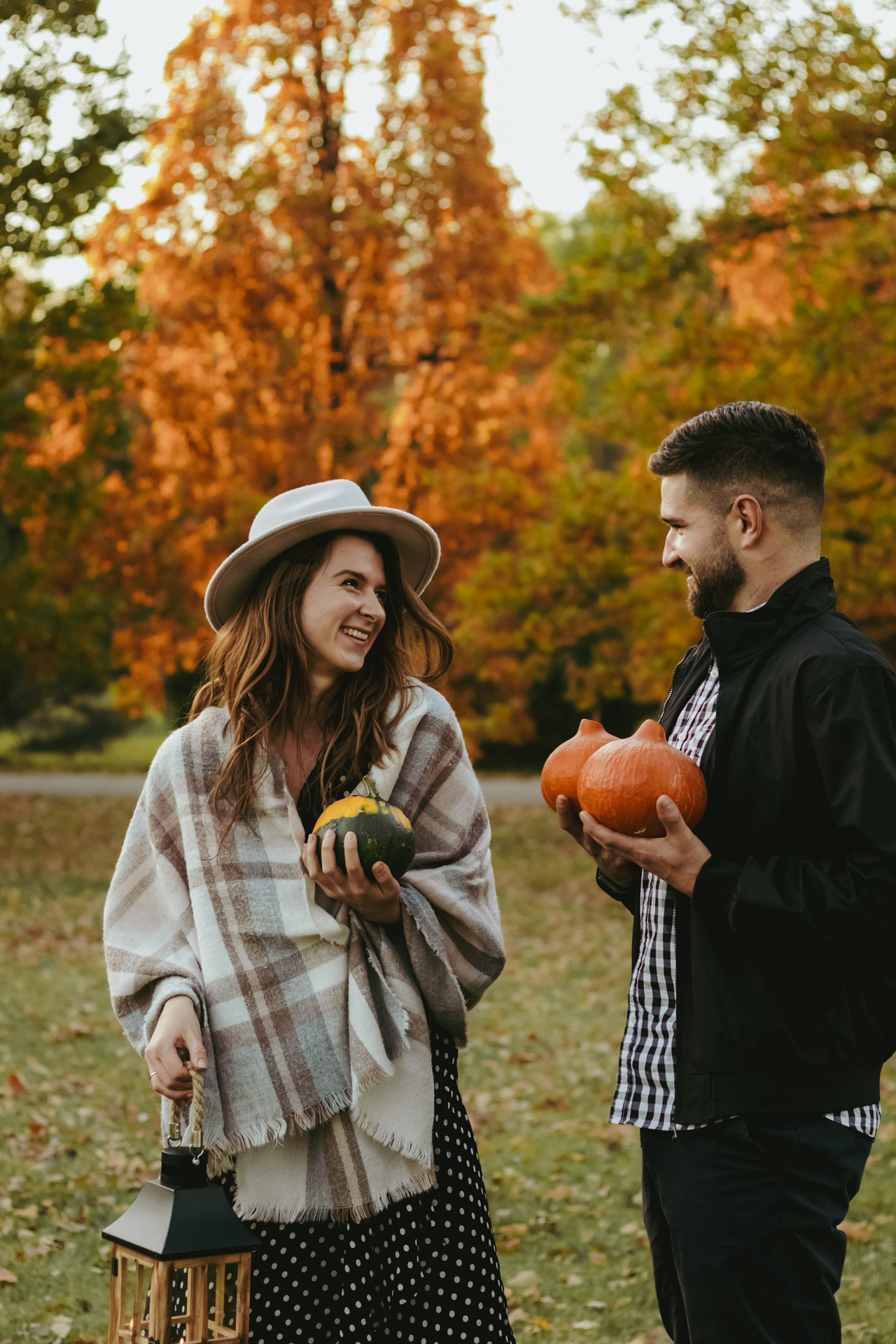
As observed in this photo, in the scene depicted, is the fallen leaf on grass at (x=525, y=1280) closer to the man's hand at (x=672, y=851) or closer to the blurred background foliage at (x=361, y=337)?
the man's hand at (x=672, y=851)

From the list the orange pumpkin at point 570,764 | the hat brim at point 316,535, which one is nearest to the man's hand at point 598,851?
the orange pumpkin at point 570,764

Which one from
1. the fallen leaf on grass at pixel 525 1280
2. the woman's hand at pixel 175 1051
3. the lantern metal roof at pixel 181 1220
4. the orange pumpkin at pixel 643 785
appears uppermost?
the orange pumpkin at pixel 643 785

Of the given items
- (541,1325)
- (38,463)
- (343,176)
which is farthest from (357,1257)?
(343,176)

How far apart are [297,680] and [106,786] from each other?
68.4 ft

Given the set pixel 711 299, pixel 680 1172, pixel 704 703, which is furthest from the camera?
pixel 711 299

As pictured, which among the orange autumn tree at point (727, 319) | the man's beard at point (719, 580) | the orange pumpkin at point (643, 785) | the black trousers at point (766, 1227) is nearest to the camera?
the black trousers at point (766, 1227)

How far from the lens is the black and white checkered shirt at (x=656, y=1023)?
7.87ft

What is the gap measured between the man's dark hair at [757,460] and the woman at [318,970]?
29.7 inches

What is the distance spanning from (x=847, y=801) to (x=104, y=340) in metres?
13.3

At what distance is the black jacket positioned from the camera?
86.2 inches

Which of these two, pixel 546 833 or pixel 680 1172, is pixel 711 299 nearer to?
pixel 546 833

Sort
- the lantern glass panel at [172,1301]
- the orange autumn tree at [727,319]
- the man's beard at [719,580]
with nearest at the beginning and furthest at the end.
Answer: the lantern glass panel at [172,1301] → the man's beard at [719,580] → the orange autumn tree at [727,319]

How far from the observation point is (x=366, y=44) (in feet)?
52.9

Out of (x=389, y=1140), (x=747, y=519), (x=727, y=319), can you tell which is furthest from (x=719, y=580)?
(x=727, y=319)
